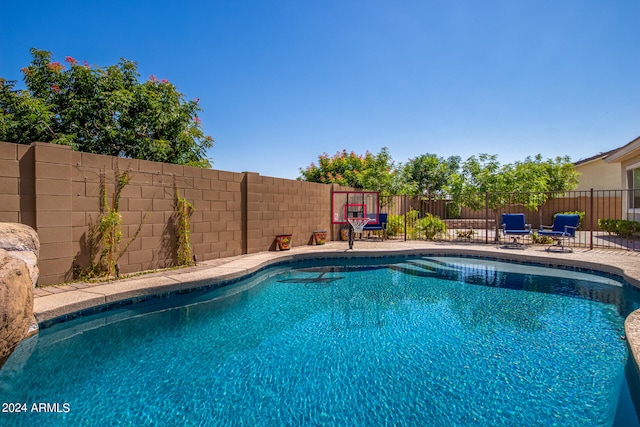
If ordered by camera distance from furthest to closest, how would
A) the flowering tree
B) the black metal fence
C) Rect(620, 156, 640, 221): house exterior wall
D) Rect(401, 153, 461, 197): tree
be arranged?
Rect(401, 153, 461, 197): tree
Rect(620, 156, 640, 221): house exterior wall
the black metal fence
the flowering tree

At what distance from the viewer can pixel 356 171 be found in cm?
1686

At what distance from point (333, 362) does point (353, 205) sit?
8974 millimetres

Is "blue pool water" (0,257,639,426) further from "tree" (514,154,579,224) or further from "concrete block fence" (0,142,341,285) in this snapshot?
"tree" (514,154,579,224)

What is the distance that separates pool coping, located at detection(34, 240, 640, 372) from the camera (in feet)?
12.3

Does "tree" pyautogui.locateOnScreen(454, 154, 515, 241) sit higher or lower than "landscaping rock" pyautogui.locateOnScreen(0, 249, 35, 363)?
higher

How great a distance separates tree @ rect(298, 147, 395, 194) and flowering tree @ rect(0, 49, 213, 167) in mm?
7530

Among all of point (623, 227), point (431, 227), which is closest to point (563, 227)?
point (431, 227)

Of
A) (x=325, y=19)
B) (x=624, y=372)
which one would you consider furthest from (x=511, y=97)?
(x=624, y=372)

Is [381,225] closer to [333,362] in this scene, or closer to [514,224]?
[514,224]

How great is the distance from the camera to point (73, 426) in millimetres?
2143

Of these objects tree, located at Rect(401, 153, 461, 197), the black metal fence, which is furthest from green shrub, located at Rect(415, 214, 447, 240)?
tree, located at Rect(401, 153, 461, 197)

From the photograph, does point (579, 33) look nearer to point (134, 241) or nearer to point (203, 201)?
point (203, 201)

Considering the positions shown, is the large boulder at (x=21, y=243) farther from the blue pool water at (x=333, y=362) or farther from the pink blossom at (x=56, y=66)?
the pink blossom at (x=56, y=66)

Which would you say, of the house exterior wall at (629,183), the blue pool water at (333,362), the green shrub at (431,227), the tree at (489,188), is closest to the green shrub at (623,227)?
the house exterior wall at (629,183)
